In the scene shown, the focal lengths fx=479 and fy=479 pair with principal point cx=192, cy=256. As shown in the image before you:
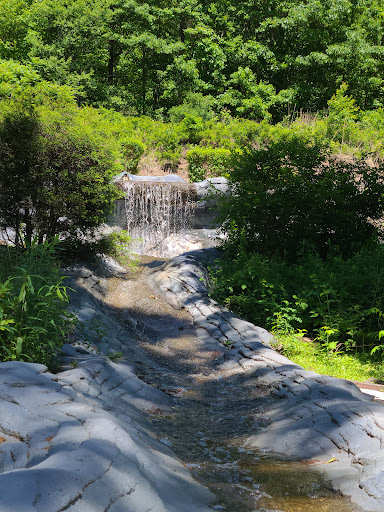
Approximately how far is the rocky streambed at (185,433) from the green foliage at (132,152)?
10879 mm

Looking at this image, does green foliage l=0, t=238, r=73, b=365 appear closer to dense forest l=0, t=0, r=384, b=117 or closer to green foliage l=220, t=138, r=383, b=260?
green foliage l=220, t=138, r=383, b=260

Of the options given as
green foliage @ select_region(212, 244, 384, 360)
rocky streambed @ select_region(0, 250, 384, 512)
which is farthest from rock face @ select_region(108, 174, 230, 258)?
rocky streambed @ select_region(0, 250, 384, 512)

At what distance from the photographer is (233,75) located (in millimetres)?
24203

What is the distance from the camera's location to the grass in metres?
5.59

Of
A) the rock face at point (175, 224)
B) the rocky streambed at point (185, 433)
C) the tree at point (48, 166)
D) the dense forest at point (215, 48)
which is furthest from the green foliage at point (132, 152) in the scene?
the rocky streambed at point (185, 433)

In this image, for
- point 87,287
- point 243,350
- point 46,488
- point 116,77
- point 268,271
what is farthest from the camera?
point 116,77

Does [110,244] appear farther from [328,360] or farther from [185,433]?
[185,433]

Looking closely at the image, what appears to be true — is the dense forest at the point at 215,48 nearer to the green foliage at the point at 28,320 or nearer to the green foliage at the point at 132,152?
the green foliage at the point at 132,152

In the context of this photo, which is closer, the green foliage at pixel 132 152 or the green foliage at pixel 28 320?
the green foliage at pixel 28 320

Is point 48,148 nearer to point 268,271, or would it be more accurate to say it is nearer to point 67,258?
point 67,258

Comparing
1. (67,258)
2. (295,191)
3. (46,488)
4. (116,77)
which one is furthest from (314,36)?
(46,488)

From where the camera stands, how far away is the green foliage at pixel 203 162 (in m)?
16.3

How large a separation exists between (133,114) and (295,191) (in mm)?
17124

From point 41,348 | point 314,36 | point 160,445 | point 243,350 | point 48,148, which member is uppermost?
point 314,36
